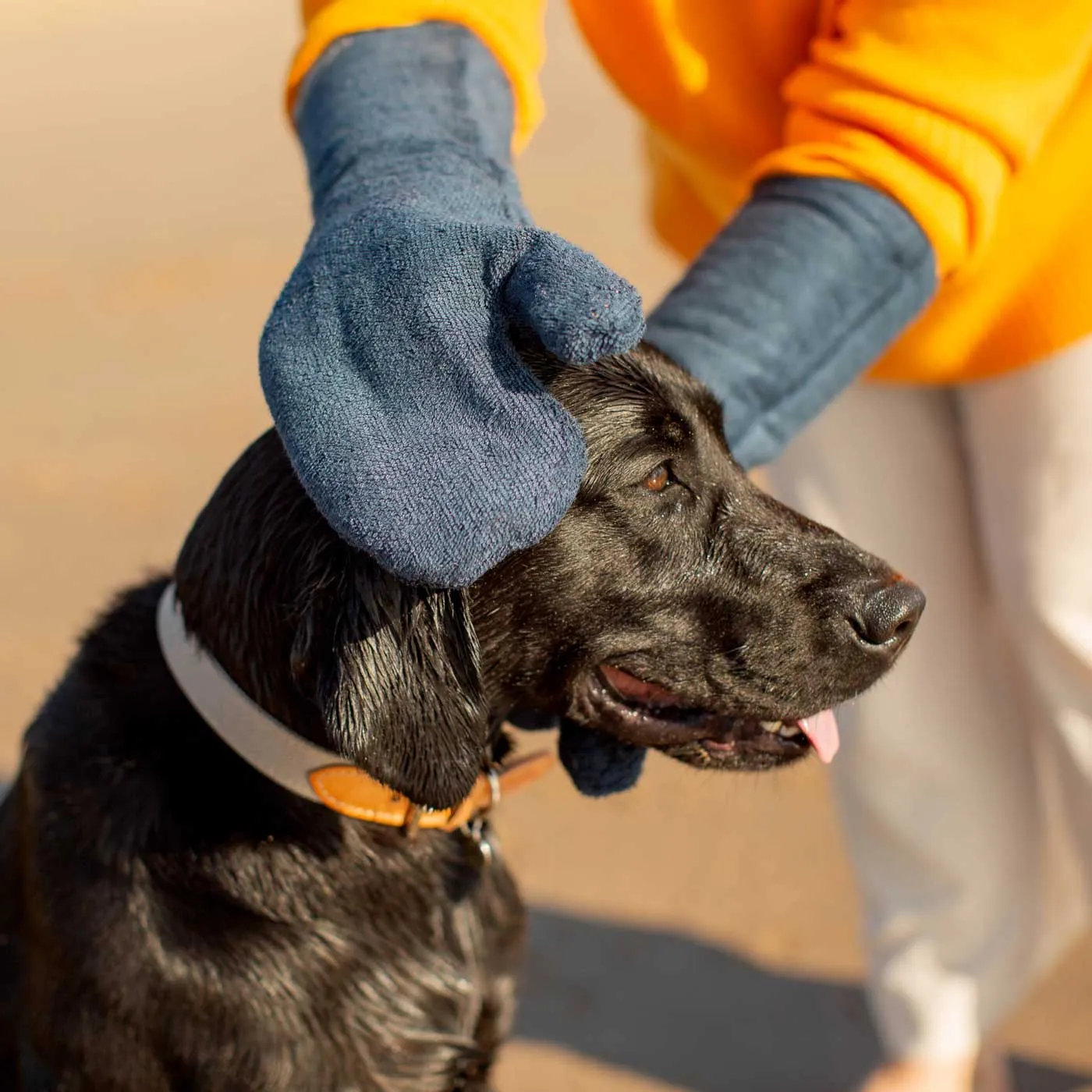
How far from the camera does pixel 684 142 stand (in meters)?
2.30

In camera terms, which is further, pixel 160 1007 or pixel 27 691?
pixel 27 691

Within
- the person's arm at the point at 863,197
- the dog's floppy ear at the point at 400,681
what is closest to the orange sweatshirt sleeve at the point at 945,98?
the person's arm at the point at 863,197

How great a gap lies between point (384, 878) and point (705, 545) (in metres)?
0.65

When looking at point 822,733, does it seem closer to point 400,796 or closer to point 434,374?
point 400,796

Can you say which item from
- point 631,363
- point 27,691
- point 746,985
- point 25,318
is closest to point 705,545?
point 631,363

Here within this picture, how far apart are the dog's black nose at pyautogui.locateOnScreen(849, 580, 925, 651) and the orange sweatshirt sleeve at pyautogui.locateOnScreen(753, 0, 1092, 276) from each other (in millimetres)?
474

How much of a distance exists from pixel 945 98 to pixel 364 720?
114 centimetres

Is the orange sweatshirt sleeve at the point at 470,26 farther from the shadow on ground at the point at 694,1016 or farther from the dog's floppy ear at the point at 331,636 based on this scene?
the shadow on ground at the point at 694,1016

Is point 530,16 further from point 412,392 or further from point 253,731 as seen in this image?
point 253,731

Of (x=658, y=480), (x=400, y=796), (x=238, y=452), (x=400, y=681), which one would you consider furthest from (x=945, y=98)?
(x=238, y=452)

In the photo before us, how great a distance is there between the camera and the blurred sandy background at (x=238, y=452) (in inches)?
118

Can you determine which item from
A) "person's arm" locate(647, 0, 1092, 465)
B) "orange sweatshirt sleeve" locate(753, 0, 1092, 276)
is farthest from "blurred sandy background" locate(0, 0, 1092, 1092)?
"orange sweatshirt sleeve" locate(753, 0, 1092, 276)

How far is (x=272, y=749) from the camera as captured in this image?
180 centimetres

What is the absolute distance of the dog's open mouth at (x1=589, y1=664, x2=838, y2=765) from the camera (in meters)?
1.98
